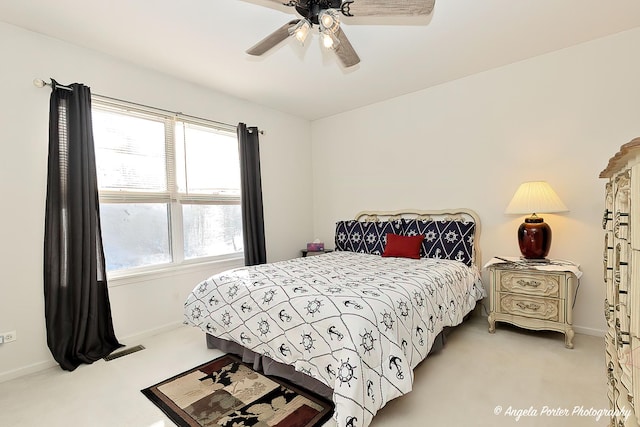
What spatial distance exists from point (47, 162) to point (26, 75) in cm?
69

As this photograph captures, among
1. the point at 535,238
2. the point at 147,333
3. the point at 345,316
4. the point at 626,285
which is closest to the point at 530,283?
the point at 535,238

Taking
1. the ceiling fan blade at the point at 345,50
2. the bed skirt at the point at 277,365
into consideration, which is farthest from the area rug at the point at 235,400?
the ceiling fan blade at the point at 345,50

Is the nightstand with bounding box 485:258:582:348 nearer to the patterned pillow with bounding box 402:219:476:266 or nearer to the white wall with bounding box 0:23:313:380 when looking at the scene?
the patterned pillow with bounding box 402:219:476:266

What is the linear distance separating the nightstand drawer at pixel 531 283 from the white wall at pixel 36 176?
311 centimetres

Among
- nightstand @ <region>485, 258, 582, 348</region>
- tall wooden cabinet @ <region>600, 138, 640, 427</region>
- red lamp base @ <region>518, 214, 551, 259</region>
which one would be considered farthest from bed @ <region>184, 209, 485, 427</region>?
tall wooden cabinet @ <region>600, 138, 640, 427</region>

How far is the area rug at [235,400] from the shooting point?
1764 mm

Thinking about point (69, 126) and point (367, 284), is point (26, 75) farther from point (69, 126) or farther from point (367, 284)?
point (367, 284)

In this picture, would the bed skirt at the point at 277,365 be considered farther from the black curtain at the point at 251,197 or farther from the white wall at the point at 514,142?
the white wall at the point at 514,142

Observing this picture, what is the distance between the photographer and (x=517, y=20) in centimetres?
240

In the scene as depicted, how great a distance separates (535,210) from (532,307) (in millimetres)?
864

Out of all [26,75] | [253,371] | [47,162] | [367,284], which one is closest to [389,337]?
[367,284]

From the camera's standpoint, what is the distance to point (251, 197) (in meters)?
3.85

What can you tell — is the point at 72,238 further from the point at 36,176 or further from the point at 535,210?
the point at 535,210

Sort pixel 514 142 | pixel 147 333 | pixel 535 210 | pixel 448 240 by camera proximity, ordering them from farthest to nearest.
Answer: pixel 448 240, pixel 514 142, pixel 147 333, pixel 535 210
